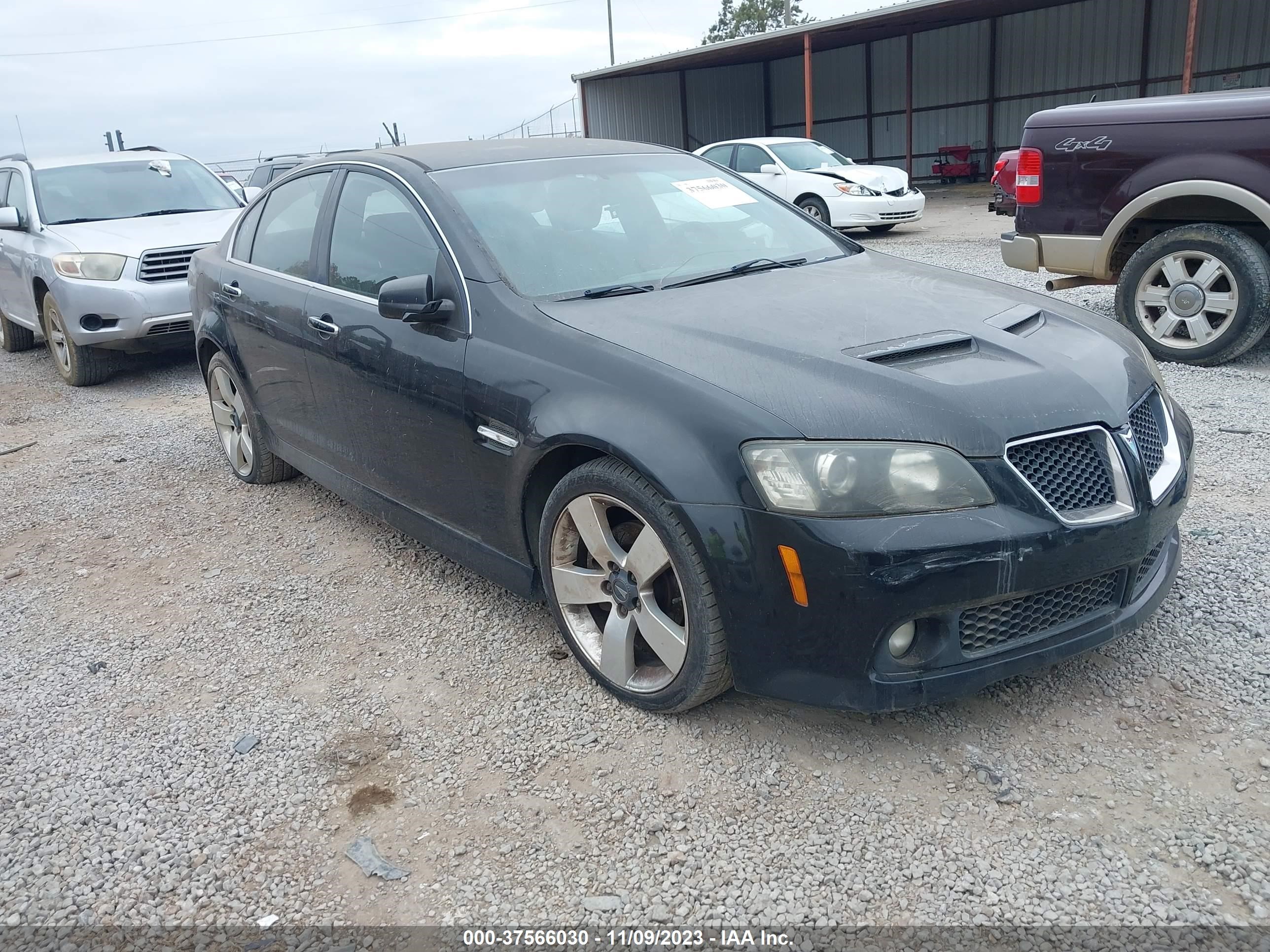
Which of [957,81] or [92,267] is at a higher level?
[957,81]

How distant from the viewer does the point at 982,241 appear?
42.9ft

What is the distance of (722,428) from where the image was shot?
8.14 feet

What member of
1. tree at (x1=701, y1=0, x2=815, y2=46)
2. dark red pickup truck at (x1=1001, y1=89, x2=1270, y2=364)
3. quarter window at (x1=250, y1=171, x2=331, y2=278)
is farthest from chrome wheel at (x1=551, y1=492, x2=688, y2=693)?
tree at (x1=701, y1=0, x2=815, y2=46)

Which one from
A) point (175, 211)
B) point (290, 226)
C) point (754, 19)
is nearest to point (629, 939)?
point (290, 226)

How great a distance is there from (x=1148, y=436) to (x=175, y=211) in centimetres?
801

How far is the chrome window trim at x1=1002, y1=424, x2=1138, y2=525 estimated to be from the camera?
94.8 inches

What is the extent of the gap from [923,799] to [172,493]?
428cm

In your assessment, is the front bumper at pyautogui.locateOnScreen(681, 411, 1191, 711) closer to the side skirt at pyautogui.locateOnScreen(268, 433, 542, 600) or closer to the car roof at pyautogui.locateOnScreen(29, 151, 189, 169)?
the side skirt at pyautogui.locateOnScreen(268, 433, 542, 600)

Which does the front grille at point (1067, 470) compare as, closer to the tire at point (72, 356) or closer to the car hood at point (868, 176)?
the tire at point (72, 356)

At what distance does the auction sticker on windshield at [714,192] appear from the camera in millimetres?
3936

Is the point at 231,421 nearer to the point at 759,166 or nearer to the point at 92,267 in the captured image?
the point at 92,267

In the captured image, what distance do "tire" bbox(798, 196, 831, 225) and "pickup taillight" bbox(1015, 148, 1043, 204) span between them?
7.81 m

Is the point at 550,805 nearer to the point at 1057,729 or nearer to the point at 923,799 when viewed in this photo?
the point at 923,799

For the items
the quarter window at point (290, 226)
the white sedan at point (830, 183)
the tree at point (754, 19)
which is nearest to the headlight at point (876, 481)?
the quarter window at point (290, 226)
